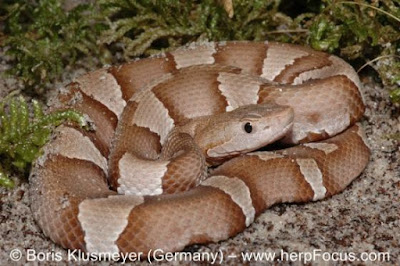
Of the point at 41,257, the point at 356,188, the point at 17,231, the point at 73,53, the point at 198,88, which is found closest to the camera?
the point at 41,257

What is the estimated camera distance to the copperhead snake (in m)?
3.96

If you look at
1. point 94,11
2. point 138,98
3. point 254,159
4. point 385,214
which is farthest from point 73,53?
point 385,214

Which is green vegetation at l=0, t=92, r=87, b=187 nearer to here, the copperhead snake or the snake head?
the copperhead snake

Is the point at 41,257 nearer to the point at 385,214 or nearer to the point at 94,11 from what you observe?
the point at 385,214

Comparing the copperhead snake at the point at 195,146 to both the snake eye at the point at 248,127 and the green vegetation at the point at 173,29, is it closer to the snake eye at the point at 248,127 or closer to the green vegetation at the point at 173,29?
the snake eye at the point at 248,127

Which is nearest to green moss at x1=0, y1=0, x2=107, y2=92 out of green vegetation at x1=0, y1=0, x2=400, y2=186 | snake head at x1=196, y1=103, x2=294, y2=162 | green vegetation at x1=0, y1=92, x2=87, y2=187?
green vegetation at x1=0, y1=0, x2=400, y2=186

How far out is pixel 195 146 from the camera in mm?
4609

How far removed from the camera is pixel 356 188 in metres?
4.66

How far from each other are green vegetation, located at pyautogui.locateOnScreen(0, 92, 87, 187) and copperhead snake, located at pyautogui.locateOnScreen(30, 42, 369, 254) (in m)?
0.10

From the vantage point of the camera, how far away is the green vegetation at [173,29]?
5.67 meters

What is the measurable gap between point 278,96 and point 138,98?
4.01ft
